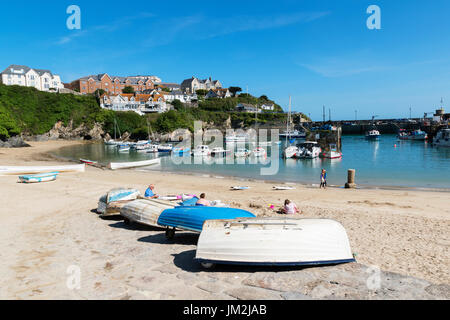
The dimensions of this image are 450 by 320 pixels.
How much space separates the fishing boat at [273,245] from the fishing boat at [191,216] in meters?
1.45

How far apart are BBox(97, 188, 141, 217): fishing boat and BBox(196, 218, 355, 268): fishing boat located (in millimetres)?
6180

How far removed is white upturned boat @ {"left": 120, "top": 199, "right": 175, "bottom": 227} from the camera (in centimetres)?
1047

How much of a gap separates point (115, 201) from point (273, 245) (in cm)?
790

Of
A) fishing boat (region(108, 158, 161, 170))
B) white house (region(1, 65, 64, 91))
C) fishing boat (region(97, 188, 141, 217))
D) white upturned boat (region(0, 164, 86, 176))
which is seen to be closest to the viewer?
fishing boat (region(97, 188, 141, 217))

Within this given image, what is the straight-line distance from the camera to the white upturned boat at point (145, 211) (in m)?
10.5

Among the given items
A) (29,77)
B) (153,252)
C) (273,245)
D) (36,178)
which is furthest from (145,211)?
(29,77)

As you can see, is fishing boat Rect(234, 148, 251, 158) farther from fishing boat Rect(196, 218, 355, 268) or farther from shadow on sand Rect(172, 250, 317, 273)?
fishing boat Rect(196, 218, 355, 268)

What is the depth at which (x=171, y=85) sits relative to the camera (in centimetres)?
14762

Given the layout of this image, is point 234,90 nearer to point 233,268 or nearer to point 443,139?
point 443,139

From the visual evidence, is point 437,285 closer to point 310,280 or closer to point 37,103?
point 310,280

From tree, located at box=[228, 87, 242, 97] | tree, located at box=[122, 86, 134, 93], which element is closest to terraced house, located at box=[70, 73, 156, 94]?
tree, located at box=[122, 86, 134, 93]

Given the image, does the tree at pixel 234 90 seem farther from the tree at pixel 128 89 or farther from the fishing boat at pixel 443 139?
the fishing boat at pixel 443 139

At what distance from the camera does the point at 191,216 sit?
9.02 metres
